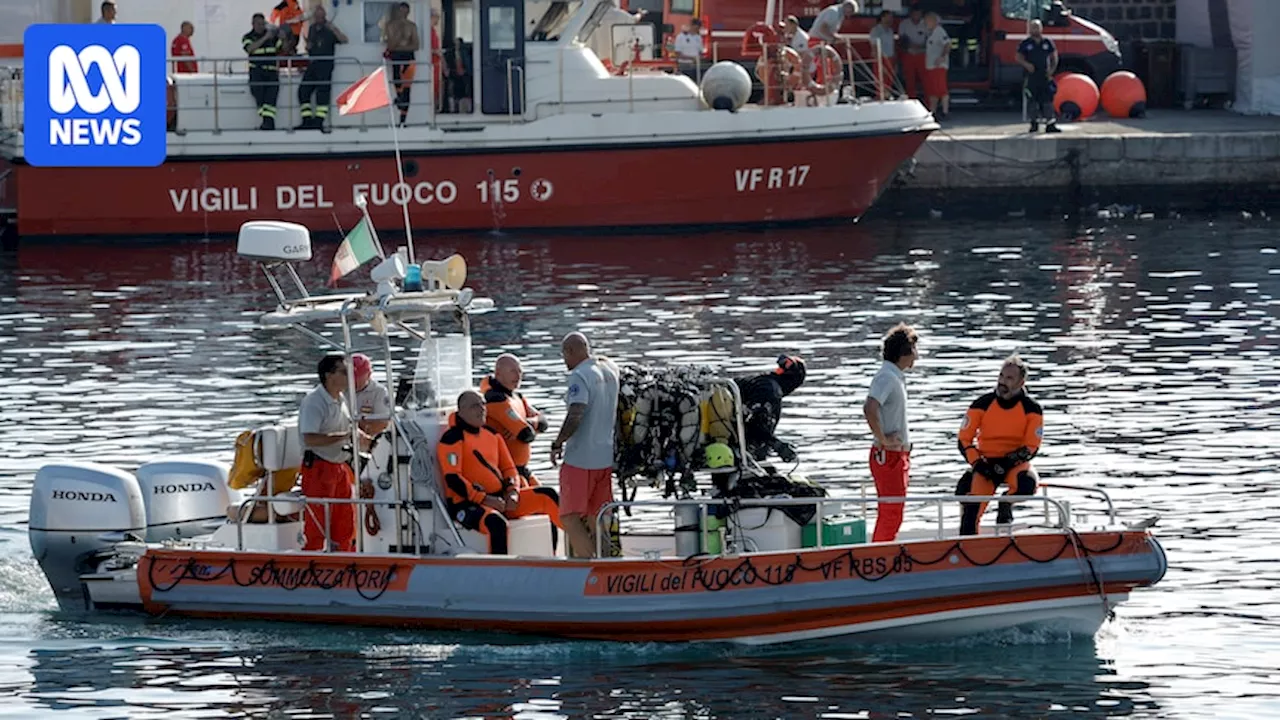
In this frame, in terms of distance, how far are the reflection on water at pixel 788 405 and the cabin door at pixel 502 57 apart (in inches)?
74.0

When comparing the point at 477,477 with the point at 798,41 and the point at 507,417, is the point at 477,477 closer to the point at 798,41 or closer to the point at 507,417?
the point at 507,417

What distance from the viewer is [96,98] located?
3247 centimetres

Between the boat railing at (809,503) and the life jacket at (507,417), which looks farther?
the life jacket at (507,417)

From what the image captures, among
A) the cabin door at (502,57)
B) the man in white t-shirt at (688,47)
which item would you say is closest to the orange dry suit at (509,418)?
the cabin door at (502,57)

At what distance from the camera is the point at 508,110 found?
3091cm

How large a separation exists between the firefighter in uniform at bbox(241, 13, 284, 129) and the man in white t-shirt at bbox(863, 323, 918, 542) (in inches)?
711

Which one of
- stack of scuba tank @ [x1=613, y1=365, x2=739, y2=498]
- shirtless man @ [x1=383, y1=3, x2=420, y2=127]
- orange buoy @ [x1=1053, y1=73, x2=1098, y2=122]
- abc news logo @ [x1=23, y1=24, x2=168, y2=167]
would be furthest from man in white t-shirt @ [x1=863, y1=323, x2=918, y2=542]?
orange buoy @ [x1=1053, y1=73, x2=1098, y2=122]

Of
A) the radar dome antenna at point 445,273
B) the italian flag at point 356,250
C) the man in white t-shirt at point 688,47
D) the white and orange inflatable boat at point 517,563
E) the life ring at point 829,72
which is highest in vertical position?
the man in white t-shirt at point 688,47

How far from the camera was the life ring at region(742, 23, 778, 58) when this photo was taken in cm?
3323

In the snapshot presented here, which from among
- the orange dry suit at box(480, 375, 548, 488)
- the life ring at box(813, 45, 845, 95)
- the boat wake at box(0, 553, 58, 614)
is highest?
the life ring at box(813, 45, 845, 95)

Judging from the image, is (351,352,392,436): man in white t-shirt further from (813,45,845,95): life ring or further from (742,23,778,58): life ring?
(742,23,778,58): life ring

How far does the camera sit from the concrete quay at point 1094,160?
3400cm

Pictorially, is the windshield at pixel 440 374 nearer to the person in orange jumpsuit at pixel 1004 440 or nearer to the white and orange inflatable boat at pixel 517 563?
the white and orange inflatable boat at pixel 517 563

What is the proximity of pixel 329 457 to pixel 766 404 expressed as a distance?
8.24 ft
